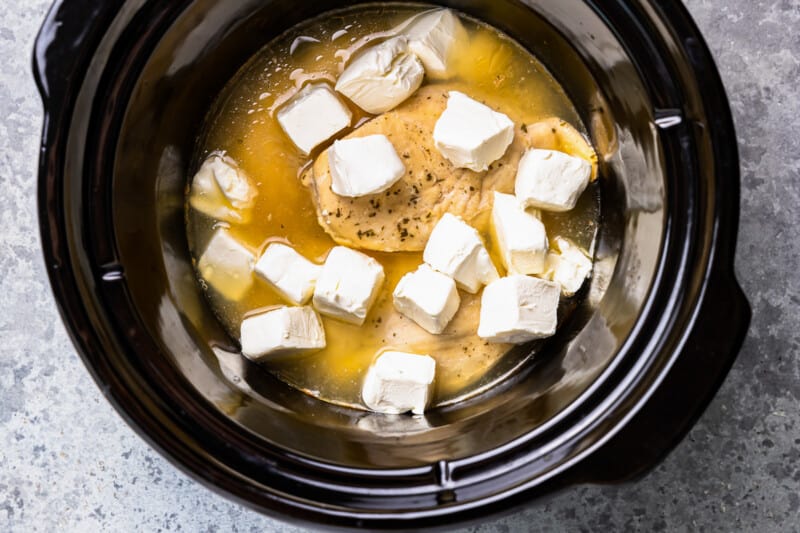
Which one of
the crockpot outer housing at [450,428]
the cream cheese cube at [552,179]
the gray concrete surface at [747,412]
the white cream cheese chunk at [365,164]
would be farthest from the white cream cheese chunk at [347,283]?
the gray concrete surface at [747,412]

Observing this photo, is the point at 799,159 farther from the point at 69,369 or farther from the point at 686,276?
the point at 69,369

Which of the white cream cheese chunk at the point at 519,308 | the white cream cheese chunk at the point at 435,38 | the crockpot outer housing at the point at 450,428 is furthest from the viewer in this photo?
the white cream cheese chunk at the point at 435,38

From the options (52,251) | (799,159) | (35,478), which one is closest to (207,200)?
(52,251)

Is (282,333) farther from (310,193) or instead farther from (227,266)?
(310,193)

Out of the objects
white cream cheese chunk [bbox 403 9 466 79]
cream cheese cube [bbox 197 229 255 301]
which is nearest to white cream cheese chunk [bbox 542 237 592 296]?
white cream cheese chunk [bbox 403 9 466 79]

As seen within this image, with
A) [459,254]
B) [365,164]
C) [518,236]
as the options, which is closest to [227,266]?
[365,164]

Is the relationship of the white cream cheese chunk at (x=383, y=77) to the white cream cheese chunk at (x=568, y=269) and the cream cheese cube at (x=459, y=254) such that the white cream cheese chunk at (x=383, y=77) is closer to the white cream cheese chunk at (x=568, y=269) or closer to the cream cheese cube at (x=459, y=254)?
the cream cheese cube at (x=459, y=254)
